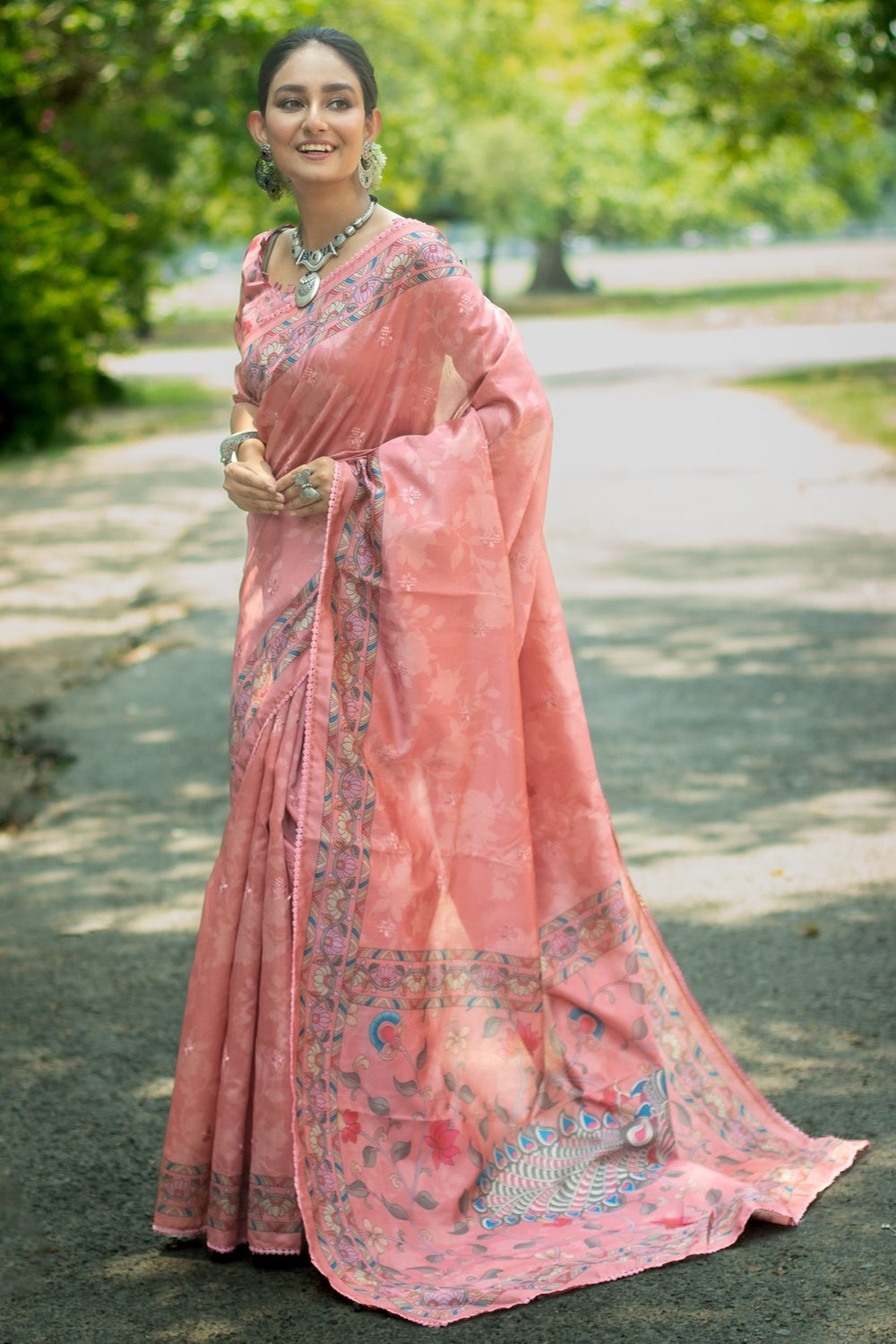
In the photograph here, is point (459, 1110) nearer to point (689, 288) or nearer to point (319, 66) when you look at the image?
point (319, 66)

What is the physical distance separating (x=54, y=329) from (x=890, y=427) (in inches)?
312

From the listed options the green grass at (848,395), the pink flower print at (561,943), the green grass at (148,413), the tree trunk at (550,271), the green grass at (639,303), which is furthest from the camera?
the tree trunk at (550,271)

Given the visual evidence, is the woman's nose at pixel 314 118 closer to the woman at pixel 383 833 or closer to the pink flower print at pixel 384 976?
the woman at pixel 383 833

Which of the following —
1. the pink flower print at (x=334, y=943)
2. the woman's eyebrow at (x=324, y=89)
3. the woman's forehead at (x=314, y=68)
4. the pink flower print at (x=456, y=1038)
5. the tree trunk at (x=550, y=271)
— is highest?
the woman's forehead at (x=314, y=68)

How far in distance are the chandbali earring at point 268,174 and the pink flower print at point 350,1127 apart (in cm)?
165

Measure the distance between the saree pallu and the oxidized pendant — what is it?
0.8 inches

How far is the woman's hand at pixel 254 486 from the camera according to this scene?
2.88m

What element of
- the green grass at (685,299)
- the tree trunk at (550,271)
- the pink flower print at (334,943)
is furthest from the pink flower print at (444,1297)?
the tree trunk at (550,271)

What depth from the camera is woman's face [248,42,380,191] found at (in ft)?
9.25

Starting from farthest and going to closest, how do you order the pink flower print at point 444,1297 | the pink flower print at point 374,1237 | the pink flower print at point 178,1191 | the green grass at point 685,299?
the green grass at point 685,299 < the pink flower print at point 178,1191 < the pink flower print at point 374,1237 < the pink flower print at point 444,1297

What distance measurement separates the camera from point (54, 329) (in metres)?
15.7

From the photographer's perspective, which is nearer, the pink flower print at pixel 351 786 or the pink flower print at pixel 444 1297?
the pink flower print at pixel 444 1297

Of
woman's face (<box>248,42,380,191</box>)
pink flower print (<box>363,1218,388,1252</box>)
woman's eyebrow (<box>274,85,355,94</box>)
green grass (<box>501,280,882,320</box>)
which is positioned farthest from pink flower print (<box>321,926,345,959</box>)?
green grass (<box>501,280,882,320</box>)

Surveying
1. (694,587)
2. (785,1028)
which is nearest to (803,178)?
(694,587)
